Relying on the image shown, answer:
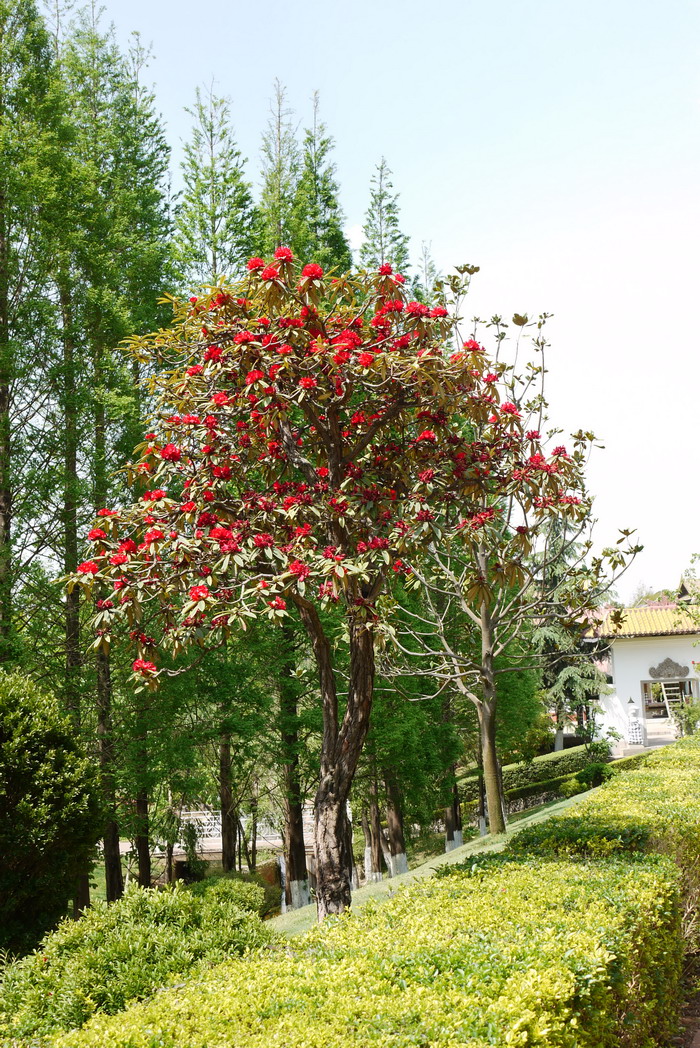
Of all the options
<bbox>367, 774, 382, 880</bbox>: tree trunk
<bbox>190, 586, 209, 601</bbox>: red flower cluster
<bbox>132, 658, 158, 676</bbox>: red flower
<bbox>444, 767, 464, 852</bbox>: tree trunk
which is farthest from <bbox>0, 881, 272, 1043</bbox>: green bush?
<bbox>444, 767, 464, 852</bbox>: tree trunk

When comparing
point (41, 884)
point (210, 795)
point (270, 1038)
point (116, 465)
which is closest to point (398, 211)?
point (116, 465)

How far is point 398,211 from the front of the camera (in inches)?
791

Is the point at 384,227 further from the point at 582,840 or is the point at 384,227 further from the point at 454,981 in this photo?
the point at 454,981

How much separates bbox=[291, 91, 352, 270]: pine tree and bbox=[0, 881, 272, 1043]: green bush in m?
13.6

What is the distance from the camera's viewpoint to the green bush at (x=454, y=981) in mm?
2846

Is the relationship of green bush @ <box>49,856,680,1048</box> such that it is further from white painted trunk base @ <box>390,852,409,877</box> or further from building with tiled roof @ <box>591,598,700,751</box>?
building with tiled roof @ <box>591,598,700,751</box>

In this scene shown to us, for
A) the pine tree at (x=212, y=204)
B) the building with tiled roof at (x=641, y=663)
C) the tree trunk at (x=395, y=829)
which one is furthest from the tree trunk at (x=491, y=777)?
the building with tiled roof at (x=641, y=663)

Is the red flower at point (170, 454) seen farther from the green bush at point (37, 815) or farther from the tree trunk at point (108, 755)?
the tree trunk at point (108, 755)

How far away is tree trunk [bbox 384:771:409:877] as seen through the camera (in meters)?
17.2

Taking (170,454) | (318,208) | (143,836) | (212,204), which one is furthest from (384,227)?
(170,454)

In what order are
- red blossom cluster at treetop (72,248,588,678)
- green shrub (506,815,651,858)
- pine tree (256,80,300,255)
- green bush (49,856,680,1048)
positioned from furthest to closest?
pine tree (256,80,300,255) → green shrub (506,815,651,858) → red blossom cluster at treetop (72,248,588,678) → green bush (49,856,680,1048)

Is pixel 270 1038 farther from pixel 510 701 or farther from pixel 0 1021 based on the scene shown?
pixel 510 701

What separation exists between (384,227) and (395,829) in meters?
14.3

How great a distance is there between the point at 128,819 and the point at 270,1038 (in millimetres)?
10039
